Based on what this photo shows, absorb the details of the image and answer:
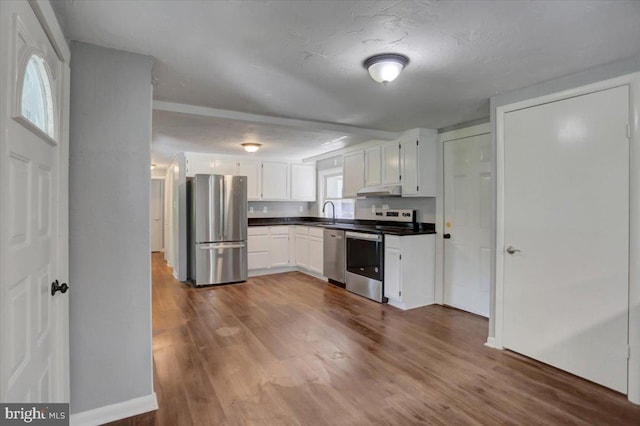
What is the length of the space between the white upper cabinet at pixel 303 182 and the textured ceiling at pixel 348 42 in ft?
11.5

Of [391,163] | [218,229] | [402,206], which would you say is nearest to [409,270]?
[402,206]

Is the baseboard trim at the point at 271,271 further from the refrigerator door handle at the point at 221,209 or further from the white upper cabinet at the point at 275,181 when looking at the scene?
the white upper cabinet at the point at 275,181

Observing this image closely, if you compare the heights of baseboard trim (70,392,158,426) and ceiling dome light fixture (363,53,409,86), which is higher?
ceiling dome light fixture (363,53,409,86)

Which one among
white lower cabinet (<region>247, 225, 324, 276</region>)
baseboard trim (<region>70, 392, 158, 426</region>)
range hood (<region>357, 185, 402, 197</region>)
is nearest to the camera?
baseboard trim (<region>70, 392, 158, 426</region>)

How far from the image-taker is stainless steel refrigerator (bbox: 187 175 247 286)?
5008 millimetres

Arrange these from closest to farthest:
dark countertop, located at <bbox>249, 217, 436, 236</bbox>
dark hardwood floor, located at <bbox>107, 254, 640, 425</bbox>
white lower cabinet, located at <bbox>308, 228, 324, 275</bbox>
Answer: dark hardwood floor, located at <bbox>107, 254, 640, 425</bbox>, dark countertop, located at <bbox>249, 217, 436, 236</bbox>, white lower cabinet, located at <bbox>308, 228, 324, 275</bbox>

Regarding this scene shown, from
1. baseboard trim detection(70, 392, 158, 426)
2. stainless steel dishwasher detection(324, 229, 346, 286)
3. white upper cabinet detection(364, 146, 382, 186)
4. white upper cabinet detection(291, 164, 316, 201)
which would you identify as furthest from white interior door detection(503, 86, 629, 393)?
white upper cabinet detection(291, 164, 316, 201)

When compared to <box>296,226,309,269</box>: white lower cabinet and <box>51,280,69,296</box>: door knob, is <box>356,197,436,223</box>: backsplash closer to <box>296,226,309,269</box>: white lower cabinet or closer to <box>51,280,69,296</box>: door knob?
<box>296,226,309,269</box>: white lower cabinet

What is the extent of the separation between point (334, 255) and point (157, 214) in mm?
6120

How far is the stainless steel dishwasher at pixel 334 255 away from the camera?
15.8 feet

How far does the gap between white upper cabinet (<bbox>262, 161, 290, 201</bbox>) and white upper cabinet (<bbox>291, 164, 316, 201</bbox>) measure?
5.8 inches

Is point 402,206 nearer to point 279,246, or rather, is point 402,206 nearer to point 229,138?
point 279,246

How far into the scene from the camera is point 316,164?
656 centimetres

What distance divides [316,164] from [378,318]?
370cm
